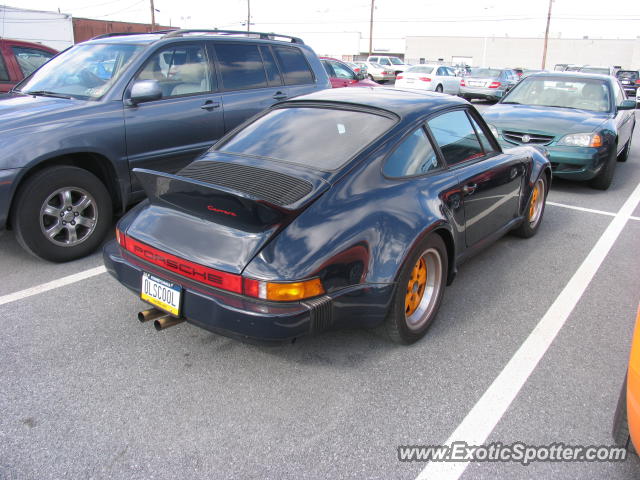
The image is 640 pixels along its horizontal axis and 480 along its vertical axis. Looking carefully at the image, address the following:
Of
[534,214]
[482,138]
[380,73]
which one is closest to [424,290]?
[482,138]

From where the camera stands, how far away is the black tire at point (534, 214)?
494 centimetres

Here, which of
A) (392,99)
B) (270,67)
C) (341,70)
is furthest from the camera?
(341,70)

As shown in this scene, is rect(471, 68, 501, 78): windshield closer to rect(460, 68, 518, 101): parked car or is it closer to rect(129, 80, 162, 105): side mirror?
rect(460, 68, 518, 101): parked car

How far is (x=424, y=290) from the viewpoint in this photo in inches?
131

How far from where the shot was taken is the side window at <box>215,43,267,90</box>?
17.8 ft

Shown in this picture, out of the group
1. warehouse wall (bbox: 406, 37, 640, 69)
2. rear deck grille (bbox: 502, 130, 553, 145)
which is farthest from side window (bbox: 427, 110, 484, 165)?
warehouse wall (bbox: 406, 37, 640, 69)

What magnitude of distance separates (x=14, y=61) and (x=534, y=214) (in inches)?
277

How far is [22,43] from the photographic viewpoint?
737 cm

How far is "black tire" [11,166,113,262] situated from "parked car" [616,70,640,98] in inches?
1074

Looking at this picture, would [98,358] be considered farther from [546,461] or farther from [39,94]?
[39,94]

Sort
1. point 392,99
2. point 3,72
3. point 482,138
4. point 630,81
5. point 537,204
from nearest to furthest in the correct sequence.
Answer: point 392,99
point 482,138
point 537,204
point 3,72
point 630,81

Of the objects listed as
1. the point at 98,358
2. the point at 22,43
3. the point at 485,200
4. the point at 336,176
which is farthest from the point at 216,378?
the point at 22,43

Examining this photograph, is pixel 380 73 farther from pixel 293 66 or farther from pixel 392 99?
pixel 392 99

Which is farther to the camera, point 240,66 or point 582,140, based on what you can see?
point 582,140
